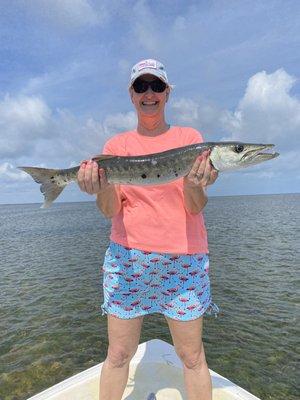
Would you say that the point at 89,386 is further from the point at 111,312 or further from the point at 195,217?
the point at 195,217

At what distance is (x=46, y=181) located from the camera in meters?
6.21

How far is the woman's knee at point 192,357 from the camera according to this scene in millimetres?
5066

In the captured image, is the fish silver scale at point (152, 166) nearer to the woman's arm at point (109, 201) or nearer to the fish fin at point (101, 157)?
the fish fin at point (101, 157)

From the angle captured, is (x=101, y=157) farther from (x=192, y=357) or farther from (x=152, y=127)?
(x=192, y=357)

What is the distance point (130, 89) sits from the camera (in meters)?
5.31

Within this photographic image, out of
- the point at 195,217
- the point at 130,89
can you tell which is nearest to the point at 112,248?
the point at 195,217

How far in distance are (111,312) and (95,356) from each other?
26.5ft

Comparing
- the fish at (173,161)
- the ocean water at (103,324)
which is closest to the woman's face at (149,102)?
the fish at (173,161)

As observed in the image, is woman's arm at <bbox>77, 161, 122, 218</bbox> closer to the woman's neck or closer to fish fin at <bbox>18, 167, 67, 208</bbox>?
the woman's neck

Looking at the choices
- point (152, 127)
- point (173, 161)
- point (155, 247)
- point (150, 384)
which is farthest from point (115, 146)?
point (150, 384)

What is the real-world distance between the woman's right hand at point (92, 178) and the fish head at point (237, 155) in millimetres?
1489

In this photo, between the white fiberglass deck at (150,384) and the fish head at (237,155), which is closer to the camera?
the fish head at (237,155)

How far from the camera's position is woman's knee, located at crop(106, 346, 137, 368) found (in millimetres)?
5219

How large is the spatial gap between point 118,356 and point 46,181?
2947 mm
